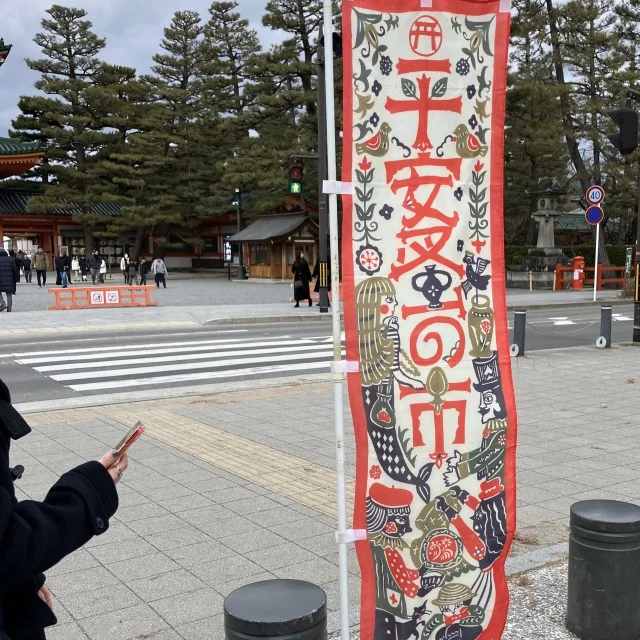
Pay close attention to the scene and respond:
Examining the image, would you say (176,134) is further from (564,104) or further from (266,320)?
(266,320)

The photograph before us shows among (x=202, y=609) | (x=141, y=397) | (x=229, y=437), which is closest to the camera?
(x=202, y=609)

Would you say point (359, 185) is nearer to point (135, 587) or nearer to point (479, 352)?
point (479, 352)

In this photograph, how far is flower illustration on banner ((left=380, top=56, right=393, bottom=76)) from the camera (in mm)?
2822

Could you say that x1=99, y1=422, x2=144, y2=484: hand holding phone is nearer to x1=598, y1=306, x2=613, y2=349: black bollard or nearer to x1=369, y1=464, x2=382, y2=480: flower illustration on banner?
x1=369, y1=464, x2=382, y2=480: flower illustration on banner

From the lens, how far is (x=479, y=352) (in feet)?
9.66

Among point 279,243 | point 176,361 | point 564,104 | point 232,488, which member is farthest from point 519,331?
point 564,104

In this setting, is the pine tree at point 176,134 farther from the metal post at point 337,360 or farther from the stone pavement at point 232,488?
the metal post at point 337,360

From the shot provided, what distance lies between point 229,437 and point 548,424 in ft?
11.3

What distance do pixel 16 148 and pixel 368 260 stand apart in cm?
3282

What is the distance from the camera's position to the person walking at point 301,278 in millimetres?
22859

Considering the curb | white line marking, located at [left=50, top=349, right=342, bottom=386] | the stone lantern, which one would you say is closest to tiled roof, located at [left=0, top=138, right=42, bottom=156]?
the curb

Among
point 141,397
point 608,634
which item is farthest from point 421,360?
point 141,397

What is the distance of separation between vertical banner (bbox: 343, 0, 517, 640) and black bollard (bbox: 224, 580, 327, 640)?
398 mm

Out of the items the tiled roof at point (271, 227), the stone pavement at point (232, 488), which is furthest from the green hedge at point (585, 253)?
the stone pavement at point (232, 488)
